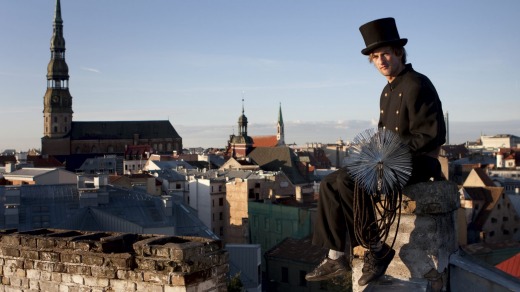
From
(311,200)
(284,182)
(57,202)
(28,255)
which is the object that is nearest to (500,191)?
(311,200)

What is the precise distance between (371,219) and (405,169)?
49 centimetres

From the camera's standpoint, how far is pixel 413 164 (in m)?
4.94

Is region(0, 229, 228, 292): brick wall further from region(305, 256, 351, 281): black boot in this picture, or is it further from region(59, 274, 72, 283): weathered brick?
region(305, 256, 351, 281): black boot

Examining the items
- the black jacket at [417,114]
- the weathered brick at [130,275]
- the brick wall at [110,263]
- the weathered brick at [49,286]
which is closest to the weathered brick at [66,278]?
the brick wall at [110,263]

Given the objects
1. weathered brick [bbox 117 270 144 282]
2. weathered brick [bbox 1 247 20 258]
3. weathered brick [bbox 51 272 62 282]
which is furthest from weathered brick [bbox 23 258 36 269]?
weathered brick [bbox 117 270 144 282]

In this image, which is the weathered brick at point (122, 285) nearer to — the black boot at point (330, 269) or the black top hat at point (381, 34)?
the black boot at point (330, 269)

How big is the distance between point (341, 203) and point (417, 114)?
2.97 feet

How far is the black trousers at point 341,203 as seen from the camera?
498 cm

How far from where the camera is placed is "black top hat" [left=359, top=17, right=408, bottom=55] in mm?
5184

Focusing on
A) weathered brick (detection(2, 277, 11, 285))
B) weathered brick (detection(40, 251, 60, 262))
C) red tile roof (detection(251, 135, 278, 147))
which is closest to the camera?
weathered brick (detection(40, 251, 60, 262))

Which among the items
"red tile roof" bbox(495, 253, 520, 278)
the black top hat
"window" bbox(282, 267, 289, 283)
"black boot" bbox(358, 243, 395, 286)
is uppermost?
the black top hat

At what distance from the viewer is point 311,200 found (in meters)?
48.6

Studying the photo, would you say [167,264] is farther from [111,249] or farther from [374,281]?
[374,281]

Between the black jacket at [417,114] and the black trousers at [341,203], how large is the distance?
5.2 inches
